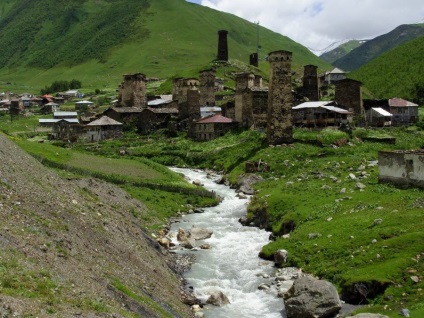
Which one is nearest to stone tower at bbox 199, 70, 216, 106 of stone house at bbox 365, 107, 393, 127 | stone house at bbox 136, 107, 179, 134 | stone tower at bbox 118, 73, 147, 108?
stone house at bbox 136, 107, 179, 134

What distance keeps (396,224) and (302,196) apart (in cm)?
1455

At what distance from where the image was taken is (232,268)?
35.4 m

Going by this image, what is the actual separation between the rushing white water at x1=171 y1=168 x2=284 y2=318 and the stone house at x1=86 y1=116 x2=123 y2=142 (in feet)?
201

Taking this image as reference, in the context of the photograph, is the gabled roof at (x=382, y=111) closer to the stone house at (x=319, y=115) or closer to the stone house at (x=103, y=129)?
the stone house at (x=319, y=115)

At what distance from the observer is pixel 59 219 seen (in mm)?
29734

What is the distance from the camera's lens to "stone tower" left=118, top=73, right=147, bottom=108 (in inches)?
5094

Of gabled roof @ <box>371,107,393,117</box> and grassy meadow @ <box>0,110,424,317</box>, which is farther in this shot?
gabled roof @ <box>371,107,393,117</box>

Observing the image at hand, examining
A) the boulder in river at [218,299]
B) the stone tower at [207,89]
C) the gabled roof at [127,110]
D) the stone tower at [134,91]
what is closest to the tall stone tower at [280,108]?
the boulder in river at [218,299]

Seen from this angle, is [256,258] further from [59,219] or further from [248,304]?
[59,219]

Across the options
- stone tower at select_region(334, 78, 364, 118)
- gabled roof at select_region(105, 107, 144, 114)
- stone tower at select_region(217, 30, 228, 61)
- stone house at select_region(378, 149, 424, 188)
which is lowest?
stone house at select_region(378, 149, 424, 188)

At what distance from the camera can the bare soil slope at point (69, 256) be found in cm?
1941

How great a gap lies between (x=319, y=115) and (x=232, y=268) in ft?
185

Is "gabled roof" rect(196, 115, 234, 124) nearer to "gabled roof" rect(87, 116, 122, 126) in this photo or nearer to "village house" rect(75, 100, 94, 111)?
"gabled roof" rect(87, 116, 122, 126)

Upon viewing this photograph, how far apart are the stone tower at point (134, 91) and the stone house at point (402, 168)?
8938 centimetres
